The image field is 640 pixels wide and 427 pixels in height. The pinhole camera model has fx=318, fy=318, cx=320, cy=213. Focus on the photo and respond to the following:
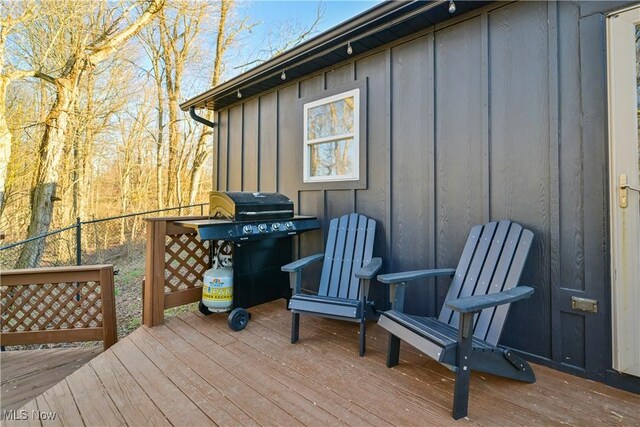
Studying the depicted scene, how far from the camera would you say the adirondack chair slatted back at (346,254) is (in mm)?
2777

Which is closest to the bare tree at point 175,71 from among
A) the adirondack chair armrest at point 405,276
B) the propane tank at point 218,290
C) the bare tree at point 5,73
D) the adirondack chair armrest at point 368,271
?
the bare tree at point 5,73

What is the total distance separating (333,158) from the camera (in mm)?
3475

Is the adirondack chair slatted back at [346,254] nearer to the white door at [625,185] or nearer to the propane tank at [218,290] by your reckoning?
the propane tank at [218,290]

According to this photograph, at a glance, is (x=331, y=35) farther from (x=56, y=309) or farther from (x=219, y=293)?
(x=56, y=309)

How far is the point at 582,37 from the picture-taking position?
6.43ft

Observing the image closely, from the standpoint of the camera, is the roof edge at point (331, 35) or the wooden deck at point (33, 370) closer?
the wooden deck at point (33, 370)

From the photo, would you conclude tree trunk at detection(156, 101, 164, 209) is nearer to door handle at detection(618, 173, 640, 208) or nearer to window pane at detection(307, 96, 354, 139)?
window pane at detection(307, 96, 354, 139)

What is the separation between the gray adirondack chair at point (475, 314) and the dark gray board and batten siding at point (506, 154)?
0.71 feet

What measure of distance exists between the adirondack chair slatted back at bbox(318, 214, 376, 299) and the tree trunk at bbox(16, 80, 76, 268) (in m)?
5.24

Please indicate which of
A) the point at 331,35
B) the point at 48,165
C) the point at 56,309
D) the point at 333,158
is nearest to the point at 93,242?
the point at 48,165

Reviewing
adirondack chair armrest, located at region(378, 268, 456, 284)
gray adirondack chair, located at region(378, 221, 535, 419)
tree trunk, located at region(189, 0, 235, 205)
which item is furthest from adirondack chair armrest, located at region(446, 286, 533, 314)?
tree trunk, located at region(189, 0, 235, 205)

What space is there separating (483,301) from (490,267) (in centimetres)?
59

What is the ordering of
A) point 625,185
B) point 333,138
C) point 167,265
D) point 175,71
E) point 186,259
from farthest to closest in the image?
point 175,71, point 333,138, point 186,259, point 167,265, point 625,185

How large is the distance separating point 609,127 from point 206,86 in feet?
31.2
